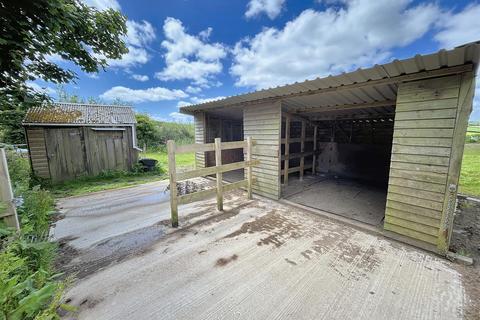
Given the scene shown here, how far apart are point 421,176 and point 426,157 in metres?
0.27

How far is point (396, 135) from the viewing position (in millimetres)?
2729

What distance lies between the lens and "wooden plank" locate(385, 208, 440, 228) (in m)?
2.50

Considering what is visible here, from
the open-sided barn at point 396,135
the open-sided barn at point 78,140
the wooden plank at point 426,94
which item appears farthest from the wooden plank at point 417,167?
the open-sided barn at point 78,140

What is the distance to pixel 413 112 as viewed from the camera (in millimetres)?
2566

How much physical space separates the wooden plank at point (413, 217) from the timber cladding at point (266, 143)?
2.18m

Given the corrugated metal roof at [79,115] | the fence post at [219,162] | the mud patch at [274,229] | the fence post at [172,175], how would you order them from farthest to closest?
the corrugated metal roof at [79,115]
the fence post at [219,162]
the fence post at [172,175]
the mud patch at [274,229]

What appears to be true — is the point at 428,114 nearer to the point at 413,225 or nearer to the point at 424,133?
the point at 424,133

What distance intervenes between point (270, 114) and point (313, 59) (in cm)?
873

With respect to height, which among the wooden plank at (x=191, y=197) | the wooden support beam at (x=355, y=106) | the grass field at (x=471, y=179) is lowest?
the grass field at (x=471, y=179)

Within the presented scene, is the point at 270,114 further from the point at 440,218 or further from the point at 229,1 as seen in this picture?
the point at 229,1

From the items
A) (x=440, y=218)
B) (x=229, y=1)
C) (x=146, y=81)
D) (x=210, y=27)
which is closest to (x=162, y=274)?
(x=440, y=218)

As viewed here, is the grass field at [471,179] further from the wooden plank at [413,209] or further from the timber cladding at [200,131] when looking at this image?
the timber cladding at [200,131]

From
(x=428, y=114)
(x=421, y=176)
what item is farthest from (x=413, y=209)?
(x=428, y=114)

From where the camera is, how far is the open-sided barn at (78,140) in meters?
6.21
